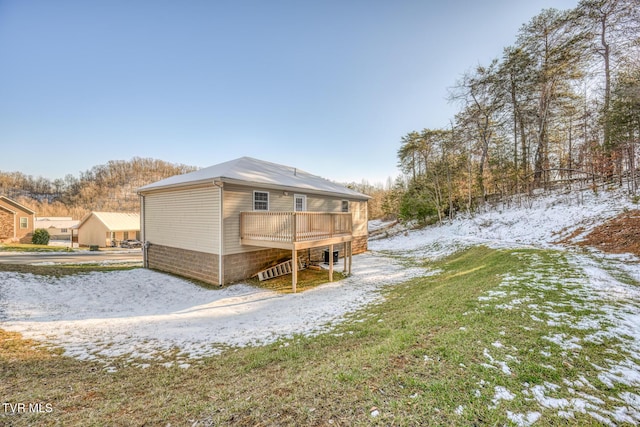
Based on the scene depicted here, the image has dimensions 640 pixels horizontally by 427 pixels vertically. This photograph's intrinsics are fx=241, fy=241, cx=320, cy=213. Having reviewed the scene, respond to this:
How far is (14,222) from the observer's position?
26.9 meters

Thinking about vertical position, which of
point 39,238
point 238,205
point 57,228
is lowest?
point 39,238

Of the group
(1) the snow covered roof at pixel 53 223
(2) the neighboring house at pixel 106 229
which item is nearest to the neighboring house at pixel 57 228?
(1) the snow covered roof at pixel 53 223

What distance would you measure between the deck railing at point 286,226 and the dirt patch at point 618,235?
9284 mm

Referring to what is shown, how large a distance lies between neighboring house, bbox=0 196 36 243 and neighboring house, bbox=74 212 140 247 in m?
4.47

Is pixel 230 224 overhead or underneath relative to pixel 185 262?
overhead

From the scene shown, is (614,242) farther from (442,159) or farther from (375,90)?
(442,159)

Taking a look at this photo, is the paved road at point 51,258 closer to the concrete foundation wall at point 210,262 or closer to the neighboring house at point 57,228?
the concrete foundation wall at point 210,262

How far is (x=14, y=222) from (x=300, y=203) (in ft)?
119

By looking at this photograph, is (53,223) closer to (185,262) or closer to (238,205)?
(185,262)

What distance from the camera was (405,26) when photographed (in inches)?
456

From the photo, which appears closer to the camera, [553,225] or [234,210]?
[234,210]

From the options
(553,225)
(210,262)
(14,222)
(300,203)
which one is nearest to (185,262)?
(210,262)

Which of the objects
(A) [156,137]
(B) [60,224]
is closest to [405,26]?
(A) [156,137]

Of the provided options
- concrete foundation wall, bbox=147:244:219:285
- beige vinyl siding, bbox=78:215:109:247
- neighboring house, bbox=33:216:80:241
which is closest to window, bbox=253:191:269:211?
concrete foundation wall, bbox=147:244:219:285
